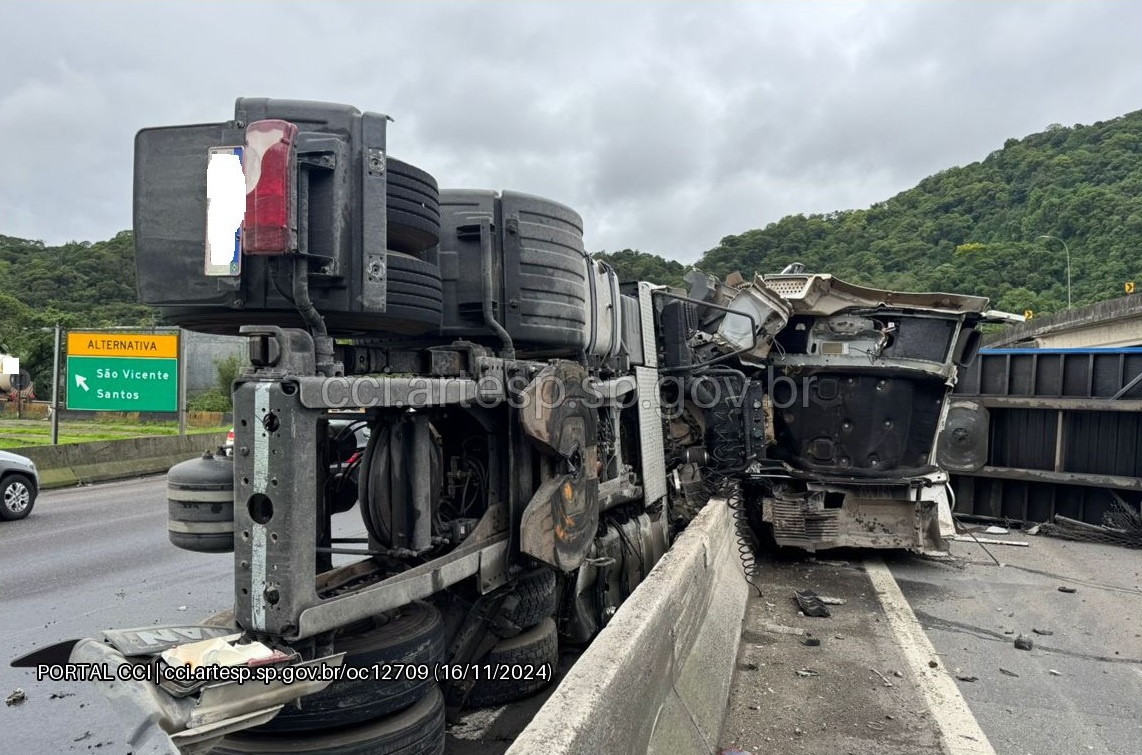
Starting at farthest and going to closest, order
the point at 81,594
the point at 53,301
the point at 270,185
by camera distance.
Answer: the point at 53,301 < the point at 81,594 < the point at 270,185

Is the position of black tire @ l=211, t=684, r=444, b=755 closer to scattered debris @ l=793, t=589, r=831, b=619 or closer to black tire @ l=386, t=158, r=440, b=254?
black tire @ l=386, t=158, r=440, b=254

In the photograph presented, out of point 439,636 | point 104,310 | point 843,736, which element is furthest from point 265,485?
point 104,310

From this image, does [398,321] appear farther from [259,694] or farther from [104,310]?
[104,310]

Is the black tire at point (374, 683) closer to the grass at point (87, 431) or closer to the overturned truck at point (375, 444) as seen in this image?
the overturned truck at point (375, 444)

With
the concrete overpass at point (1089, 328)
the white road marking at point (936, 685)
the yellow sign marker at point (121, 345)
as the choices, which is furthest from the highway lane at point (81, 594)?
the concrete overpass at point (1089, 328)

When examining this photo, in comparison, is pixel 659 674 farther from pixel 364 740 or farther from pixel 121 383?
pixel 121 383

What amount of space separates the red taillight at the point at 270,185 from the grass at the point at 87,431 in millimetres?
19399

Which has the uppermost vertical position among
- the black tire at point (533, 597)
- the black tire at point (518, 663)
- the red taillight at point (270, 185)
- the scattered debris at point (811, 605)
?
the red taillight at point (270, 185)

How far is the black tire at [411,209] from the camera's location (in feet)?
10.2

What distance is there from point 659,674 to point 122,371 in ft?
59.4

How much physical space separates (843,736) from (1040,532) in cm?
803

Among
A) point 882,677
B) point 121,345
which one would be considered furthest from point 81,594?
point 121,345

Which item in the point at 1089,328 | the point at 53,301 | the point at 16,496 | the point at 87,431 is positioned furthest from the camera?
the point at 53,301

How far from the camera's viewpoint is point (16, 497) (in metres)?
10.7
